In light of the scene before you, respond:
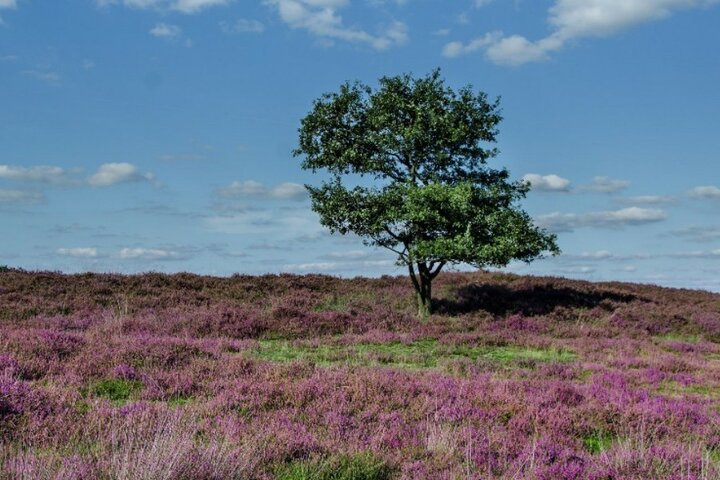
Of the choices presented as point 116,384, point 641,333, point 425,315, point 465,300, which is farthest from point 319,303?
point 116,384

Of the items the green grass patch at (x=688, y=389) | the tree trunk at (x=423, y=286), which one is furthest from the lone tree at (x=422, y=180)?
the green grass patch at (x=688, y=389)

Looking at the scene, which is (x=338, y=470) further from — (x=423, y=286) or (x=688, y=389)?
(x=423, y=286)

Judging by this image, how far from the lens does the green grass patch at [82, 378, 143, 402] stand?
9664mm

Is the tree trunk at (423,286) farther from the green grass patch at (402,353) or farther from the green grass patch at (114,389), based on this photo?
the green grass patch at (114,389)

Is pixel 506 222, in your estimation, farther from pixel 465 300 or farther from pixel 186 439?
pixel 186 439

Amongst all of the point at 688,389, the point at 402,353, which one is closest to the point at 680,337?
the point at 688,389

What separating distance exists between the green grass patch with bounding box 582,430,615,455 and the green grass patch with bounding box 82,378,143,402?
23.2 feet

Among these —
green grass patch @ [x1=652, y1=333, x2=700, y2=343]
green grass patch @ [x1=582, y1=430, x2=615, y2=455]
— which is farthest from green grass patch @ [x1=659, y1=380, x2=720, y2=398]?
green grass patch @ [x1=652, y1=333, x2=700, y2=343]

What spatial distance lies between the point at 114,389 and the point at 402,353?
28.2ft

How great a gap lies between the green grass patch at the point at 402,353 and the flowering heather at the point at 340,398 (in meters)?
0.11

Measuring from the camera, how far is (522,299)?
29375 mm

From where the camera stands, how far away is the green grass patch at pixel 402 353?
15.1m

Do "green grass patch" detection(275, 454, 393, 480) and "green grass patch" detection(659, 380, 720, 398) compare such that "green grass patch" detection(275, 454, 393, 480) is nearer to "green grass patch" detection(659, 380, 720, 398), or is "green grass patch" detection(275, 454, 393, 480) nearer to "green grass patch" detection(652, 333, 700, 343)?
"green grass patch" detection(659, 380, 720, 398)

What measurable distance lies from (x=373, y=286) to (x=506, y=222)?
9679 millimetres
